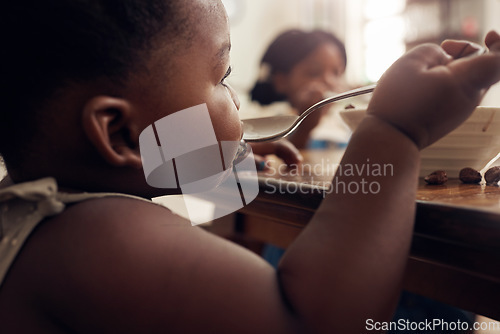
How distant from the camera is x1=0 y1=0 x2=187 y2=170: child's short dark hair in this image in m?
0.36

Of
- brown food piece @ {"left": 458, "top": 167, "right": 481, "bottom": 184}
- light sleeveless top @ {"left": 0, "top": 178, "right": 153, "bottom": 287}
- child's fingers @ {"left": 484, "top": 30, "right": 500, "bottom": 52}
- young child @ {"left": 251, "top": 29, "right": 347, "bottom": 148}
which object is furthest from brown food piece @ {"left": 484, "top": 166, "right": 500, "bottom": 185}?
young child @ {"left": 251, "top": 29, "right": 347, "bottom": 148}

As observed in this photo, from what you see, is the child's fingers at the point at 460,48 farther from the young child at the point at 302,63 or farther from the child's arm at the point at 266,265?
the young child at the point at 302,63

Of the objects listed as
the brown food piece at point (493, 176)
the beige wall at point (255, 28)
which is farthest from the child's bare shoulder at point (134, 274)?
the beige wall at point (255, 28)

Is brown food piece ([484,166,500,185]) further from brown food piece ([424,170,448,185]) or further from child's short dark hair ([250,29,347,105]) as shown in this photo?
child's short dark hair ([250,29,347,105])

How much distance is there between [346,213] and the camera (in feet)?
1.12

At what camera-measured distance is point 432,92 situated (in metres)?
0.35

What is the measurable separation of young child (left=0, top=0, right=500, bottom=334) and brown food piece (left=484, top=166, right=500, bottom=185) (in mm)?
192

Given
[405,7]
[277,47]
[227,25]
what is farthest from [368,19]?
[227,25]

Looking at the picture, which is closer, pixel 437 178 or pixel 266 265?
pixel 266 265

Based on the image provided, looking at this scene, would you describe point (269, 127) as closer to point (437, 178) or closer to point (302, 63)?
point (437, 178)

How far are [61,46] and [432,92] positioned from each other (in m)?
0.32

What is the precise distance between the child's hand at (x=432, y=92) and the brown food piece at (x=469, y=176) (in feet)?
0.61

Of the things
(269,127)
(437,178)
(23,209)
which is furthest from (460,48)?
(23,209)

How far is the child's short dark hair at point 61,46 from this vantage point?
1.18 feet
